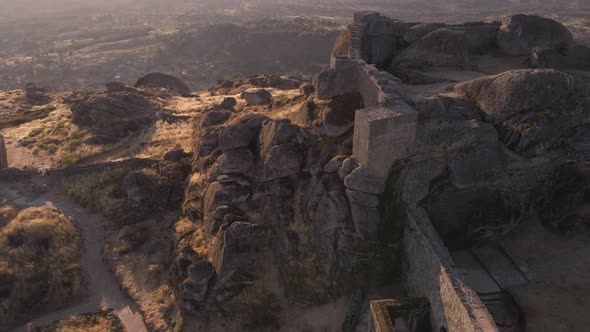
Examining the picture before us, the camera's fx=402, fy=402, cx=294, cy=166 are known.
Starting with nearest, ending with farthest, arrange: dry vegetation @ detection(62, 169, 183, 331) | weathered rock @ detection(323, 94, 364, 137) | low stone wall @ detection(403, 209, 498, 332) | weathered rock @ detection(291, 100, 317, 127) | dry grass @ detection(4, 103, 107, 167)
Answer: low stone wall @ detection(403, 209, 498, 332) < dry vegetation @ detection(62, 169, 183, 331) < weathered rock @ detection(323, 94, 364, 137) < weathered rock @ detection(291, 100, 317, 127) < dry grass @ detection(4, 103, 107, 167)

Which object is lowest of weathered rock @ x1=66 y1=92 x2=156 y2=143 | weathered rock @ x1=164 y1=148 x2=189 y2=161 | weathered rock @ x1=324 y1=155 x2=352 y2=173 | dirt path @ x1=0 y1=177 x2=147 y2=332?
dirt path @ x1=0 y1=177 x2=147 y2=332

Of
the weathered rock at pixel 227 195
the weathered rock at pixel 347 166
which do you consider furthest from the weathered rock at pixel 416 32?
the weathered rock at pixel 227 195

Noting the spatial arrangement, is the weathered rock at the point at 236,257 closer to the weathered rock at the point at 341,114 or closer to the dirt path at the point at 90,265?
the dirt path at the point at 90,265

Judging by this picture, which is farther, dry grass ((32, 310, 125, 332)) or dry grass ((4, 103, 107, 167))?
dry grass ((4, 103, 107, 167))

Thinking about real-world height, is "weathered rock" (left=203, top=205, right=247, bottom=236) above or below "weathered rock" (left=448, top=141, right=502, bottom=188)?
below

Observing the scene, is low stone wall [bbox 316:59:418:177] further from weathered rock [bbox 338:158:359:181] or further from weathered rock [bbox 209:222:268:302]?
weathered rock [bbox 209:222:268:302]

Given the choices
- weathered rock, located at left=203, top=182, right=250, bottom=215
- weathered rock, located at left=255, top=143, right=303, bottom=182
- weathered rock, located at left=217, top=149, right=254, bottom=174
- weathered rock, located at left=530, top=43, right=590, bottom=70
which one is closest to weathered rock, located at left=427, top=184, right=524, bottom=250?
weathered rock, located at left=255, top=143, right=303, bottom=182

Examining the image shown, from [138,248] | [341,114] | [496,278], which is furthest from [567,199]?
[138,248]

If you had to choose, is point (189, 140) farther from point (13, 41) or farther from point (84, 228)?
point (13, 41)
